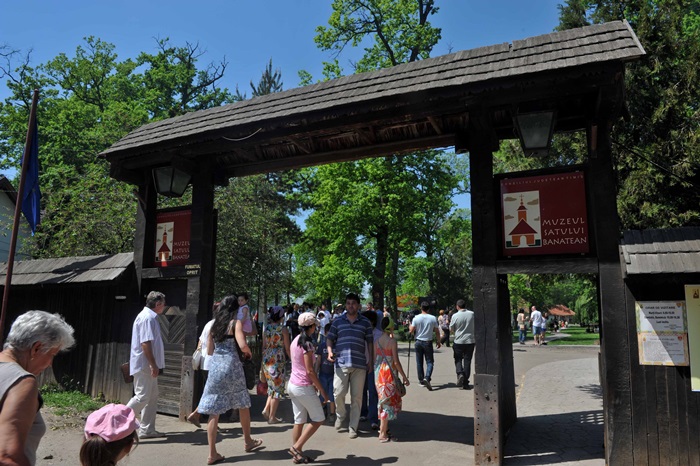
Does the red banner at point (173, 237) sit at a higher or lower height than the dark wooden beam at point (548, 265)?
higher

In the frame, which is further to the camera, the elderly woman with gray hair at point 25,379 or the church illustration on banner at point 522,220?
the church illustration on banner at point 522,220

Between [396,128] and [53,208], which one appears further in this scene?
[53,208]

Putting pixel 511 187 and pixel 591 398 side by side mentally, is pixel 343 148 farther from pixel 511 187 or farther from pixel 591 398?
pixel 591 398

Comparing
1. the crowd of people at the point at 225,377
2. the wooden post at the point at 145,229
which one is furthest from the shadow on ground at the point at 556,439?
the wooden post at the point at 145,229

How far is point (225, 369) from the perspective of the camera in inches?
239

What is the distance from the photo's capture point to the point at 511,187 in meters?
6.28

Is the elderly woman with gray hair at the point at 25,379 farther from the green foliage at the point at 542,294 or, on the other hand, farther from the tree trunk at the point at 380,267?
the tree trunk at the point at 380,267

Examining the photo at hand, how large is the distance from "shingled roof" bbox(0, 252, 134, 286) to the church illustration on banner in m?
6.23

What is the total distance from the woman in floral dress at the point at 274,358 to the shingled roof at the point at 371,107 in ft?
8.73

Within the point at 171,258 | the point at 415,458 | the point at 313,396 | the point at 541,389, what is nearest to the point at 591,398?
the point at 541,389

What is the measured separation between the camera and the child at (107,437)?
2.20 metres

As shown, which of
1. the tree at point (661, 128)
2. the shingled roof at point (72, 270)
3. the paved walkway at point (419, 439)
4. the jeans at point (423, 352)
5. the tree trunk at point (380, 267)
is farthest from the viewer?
the tree trunk at point (380, 267)

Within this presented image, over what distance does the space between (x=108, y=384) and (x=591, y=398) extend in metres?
9.02

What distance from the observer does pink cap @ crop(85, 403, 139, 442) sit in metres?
2.22
